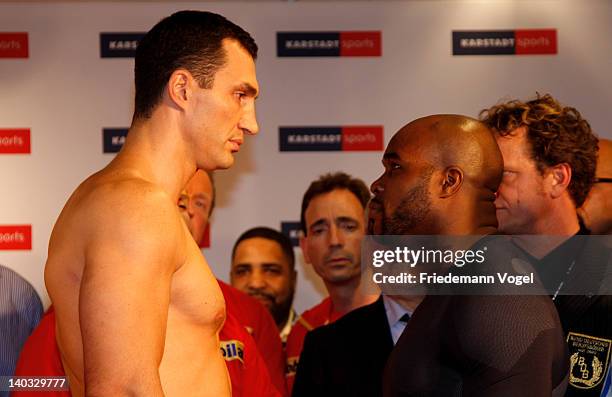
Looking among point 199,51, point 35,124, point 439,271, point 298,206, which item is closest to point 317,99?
point 298,206

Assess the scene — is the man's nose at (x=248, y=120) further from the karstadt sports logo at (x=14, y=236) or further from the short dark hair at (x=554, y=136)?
the karstadt sports logo at (x=14, y=236)

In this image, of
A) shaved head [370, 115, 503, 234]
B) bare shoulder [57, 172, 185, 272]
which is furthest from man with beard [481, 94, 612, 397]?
bare shoulder [57, 172, 185, 272]

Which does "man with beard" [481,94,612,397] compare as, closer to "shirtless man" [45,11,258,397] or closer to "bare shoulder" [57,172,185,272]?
"shirtless man" [45,11,258,397]

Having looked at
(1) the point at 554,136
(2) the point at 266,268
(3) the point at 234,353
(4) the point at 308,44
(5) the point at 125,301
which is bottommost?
(3) the point at 234,353

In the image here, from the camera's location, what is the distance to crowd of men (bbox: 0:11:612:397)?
42.5 inches

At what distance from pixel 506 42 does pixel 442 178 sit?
90 centimetres

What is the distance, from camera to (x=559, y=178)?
5.39 ft

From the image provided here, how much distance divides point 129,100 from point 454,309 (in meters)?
1.38

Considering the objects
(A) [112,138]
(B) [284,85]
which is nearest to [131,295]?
(A) [112,138]

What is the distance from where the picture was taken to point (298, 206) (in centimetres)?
272

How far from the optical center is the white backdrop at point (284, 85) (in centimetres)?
214

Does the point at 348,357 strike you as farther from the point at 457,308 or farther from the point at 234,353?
the point at 457,308

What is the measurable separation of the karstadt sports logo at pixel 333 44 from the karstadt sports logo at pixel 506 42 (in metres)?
0.27

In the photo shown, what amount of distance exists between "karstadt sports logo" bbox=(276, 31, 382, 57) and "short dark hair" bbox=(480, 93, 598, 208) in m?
0.85
